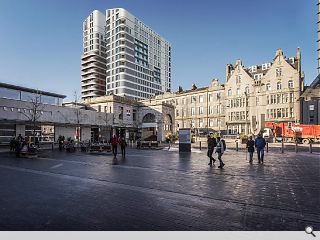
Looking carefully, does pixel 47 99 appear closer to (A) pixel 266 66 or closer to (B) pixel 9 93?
(B) pixel 9 93

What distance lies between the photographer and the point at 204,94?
7256 centimetres

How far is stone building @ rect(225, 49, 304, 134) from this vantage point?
5784 cm

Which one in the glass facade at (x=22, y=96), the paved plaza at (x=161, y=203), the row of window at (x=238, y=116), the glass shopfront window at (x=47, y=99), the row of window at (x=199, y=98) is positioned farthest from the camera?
the row of window at (x=199, y=98)

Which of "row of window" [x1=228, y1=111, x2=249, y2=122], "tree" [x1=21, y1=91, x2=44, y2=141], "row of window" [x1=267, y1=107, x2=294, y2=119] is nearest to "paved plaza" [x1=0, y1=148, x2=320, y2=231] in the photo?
"tree" [x1=21, y1=91, x2=44, y2=141]

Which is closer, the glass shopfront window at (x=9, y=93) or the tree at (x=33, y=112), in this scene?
the tree at (x=33, y=112)

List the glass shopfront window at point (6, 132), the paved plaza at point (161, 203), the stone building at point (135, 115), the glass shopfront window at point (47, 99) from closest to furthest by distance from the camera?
the paved plaza at point (161, 203) → the glass shopfront window at point (6, 132) → the glass shopfront window at point (47, 99) → the stone building at point (135, 115)

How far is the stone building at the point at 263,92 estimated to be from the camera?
5784 cm

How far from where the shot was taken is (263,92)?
6253 centimetres

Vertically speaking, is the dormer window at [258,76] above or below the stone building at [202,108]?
above

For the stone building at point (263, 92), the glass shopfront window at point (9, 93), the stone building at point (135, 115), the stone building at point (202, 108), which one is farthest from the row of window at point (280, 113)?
the glass shopfront window at point (9, 93)

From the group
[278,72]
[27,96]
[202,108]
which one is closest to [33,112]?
[27,96]

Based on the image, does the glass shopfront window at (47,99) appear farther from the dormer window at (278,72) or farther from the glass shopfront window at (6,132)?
the dormer window at (278,72)

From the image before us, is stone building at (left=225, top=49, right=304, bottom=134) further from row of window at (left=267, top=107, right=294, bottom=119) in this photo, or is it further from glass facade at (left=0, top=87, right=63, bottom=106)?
glass facade at (left=0, top=87, right=63, bottom=106)
